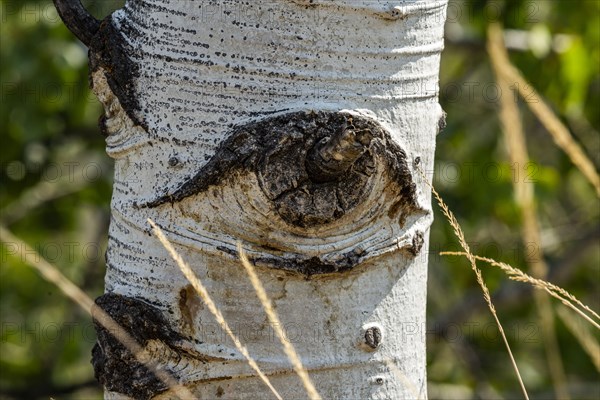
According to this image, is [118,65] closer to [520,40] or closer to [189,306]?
[189,306]

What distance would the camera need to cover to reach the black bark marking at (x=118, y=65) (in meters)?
1.02

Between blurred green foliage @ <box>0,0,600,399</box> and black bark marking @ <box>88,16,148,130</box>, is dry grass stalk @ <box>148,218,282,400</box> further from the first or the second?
blurred green foliage @ <box>0,0,600,399</box>

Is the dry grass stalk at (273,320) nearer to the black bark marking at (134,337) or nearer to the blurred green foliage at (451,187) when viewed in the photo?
the black bark marking at (134,337)

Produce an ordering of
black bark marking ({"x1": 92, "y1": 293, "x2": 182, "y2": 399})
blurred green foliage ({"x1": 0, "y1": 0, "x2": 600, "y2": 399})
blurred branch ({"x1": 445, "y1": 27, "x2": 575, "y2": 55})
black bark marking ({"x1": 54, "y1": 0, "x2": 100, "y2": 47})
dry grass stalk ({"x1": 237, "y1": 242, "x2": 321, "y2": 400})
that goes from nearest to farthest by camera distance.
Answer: dry grass stalk ({"x1": 237, "y1": 242, "x2": 321, "y2": 400}) → black bark marking ({"x1": 92, "y1": 293, "x2": 182, "y2": 399}) → black bark marking ({"x1": 54, "y1": 0, "x2": 100, "y2": 47}) → blurred green foliage ({"x1": 0, "y1": 0, "x2": 600, "y2": 399}) → blurred branch ({"x1": 445, "y1": 27, "x2": 575, "y2": 55})

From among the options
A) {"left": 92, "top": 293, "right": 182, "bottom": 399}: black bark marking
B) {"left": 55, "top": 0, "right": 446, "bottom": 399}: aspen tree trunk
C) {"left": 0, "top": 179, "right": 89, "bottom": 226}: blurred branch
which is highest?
{"left": 55, "top": 0, "right": 446, "bottom": 399}: aspen tree trunk

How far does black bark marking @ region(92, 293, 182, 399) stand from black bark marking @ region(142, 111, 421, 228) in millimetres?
149

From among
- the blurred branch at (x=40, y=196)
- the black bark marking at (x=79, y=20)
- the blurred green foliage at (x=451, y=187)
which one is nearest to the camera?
the black bark marking at (x=79, y=20)

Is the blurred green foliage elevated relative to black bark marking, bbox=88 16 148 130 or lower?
lower

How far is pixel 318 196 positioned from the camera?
0.96m

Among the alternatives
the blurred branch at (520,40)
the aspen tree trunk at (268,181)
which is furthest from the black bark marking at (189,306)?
the blurred branch at (520,40)

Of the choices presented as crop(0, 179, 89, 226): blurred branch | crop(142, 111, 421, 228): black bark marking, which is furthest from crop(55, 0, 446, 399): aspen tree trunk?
crop(0, 179, 89, 226): blurred branch

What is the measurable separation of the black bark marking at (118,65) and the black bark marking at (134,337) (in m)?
0.22

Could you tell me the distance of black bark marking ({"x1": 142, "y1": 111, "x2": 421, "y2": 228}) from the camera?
938mm

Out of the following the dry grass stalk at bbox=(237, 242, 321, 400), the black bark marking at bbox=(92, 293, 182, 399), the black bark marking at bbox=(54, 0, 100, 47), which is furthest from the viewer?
the black bark marking at bbox=(54, 0, 100, 47)
